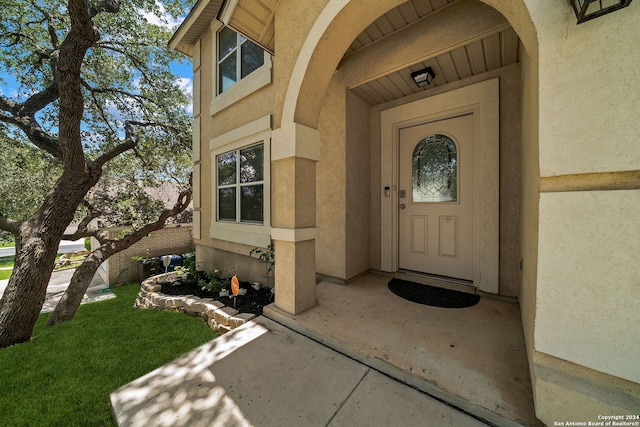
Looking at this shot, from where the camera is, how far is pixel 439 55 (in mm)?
2660

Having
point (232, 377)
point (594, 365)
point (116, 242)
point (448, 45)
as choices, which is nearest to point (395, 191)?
point (448, 45)

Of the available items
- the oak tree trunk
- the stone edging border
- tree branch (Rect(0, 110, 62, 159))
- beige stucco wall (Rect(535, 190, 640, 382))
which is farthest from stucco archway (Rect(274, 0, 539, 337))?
tree branch (Rect(0, 110, 62, 159))

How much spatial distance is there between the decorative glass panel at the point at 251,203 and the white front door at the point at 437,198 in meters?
2.31

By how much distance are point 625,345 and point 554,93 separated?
1.19 metres

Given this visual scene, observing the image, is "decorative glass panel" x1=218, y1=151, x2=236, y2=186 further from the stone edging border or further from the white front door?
the white front door

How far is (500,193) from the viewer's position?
2.82m

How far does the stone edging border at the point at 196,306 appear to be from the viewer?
3.00 metres

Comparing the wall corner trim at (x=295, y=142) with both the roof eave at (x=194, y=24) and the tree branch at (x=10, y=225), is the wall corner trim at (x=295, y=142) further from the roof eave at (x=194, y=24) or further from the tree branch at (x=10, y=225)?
the tree branch at (x=10, y=225)

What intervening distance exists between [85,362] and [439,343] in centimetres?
380

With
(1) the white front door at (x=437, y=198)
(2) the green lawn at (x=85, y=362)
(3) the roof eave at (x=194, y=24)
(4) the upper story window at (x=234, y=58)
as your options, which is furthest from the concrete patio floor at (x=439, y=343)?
(3) the roof eave at (x=194, y=24)

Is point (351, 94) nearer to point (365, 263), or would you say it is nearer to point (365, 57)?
point (365, 57)

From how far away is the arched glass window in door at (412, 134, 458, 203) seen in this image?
328cm

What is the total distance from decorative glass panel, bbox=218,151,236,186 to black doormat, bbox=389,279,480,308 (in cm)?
344

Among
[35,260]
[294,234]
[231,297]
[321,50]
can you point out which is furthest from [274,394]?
[35,260]
